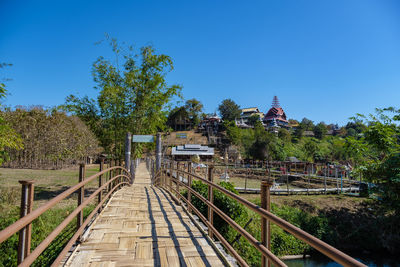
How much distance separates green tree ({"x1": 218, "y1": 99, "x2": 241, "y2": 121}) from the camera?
280 ft

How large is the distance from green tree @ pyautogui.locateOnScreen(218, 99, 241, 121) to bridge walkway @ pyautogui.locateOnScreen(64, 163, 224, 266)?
81132mm

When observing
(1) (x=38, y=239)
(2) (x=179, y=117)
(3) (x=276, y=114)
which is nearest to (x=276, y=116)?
(3) (x=276, y=114)

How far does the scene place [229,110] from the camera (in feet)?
282

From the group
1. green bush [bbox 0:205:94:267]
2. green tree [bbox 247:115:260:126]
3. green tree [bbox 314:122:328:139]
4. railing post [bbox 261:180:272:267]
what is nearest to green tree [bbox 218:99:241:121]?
green tree [bbox 247:115:260:126]

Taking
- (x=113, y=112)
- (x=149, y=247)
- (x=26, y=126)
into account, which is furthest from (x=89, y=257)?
(x=26, y=126)

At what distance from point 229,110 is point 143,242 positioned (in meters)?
84.0

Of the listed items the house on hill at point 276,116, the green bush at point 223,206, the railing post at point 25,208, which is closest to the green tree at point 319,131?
the house on hill at point 276,116

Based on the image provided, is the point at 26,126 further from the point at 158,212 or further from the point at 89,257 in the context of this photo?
the point at 89,257

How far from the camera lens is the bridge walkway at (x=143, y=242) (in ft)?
8.87

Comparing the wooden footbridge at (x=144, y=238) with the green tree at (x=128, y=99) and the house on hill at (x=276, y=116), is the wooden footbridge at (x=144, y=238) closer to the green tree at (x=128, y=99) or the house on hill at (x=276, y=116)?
the green tree at (x=128, y=99)

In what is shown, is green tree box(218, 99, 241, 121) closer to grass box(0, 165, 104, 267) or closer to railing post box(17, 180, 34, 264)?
grass box(0, 165, 104, 267)

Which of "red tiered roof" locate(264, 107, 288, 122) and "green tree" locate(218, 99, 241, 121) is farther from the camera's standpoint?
"red tiered roof" locate(264, 107, 288, 122)

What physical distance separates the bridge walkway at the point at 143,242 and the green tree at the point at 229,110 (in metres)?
81.1

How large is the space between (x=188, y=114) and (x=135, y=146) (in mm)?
73072
